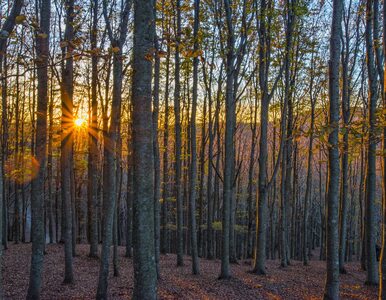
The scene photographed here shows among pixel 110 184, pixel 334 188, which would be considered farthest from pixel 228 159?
pixel 110 184

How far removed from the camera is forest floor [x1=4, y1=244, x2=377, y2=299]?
9.90 metres

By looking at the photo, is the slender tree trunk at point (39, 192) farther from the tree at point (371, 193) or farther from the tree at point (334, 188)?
the tree at point (371, 193)

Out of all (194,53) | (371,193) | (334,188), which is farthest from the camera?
(371,193)

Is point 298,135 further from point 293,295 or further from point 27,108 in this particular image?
point 27,108

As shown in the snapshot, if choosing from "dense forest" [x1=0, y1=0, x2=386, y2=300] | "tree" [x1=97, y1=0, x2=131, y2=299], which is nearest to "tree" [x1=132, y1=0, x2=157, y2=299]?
"dense forest" [x1=0, y1=0, x2=386, y2=300]

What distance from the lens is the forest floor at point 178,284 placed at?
32.5ft

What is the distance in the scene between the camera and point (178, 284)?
37.2 ft

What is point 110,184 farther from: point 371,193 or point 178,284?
point 371,193

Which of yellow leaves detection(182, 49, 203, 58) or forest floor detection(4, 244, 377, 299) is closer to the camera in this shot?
yellow leaves detection(182, 49, 203, 58)

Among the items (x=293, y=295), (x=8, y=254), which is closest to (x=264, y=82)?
(x=293, y=295)

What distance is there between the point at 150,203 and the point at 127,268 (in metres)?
9.17

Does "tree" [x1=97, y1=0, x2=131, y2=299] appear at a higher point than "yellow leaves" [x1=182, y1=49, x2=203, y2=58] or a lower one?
lower


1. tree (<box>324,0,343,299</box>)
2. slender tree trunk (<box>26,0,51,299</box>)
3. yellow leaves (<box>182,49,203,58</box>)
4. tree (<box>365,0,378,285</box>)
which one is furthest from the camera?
tree (<box>365,0,378,285</box>)

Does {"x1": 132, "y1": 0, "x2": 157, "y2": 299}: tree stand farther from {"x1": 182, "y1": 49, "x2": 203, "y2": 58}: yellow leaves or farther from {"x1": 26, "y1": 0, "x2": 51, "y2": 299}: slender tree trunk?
{"x1": 26, "y1": 0, "x2": 51, "y2": 299}: slender tree trunk
